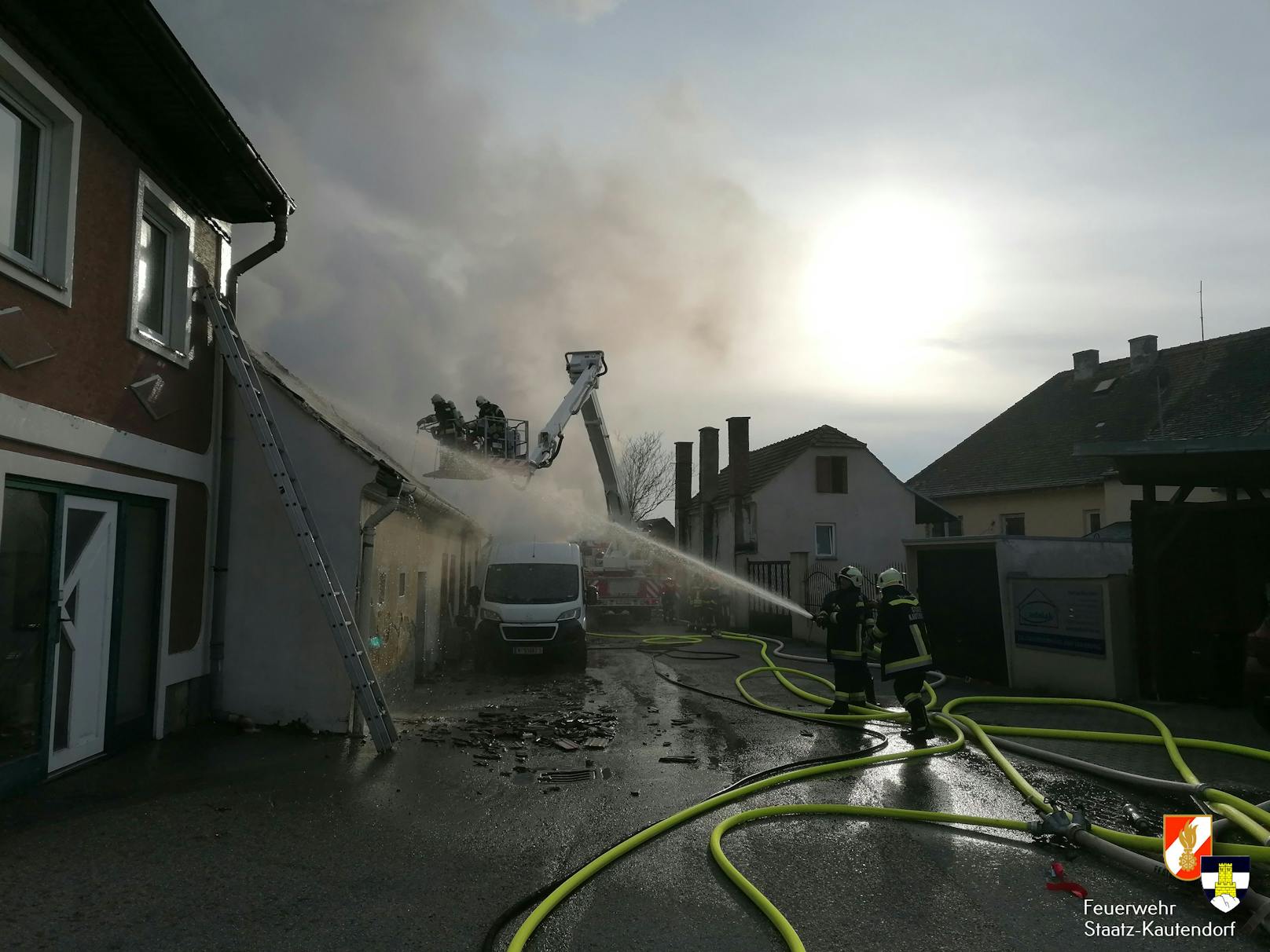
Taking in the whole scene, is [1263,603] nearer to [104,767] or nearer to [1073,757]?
[1073,757]

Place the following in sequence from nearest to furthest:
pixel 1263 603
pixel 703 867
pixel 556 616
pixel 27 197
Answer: pixel 703 867 → pixel 27 197 → pixel 1263 603 → pixel 556 616

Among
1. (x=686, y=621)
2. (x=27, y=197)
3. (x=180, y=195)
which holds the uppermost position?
(x=180, y=195)

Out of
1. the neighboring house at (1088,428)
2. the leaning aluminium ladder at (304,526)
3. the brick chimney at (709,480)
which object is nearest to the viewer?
the leaning aluminium ladder at (304,526)

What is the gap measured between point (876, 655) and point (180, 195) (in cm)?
829

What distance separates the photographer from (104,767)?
253 inches

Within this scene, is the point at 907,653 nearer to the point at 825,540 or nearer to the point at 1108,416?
the point at 825,540

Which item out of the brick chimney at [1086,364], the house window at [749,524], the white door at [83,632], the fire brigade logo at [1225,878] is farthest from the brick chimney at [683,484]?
the fire brigade logo at [1225,878]

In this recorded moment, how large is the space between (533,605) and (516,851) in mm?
8496

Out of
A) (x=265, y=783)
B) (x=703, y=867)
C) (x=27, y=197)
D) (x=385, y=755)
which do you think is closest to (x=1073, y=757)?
(x=703, y=867)

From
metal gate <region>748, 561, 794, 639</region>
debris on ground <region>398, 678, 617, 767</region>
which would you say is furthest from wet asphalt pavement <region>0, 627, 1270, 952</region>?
metal gate <region>748, 561, 794, 639</region>

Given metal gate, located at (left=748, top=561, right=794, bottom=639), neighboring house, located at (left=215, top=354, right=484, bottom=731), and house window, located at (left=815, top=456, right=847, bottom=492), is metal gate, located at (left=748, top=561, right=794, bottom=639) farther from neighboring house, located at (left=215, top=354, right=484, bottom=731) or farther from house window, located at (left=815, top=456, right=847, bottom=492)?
neighboring house, located at (left=215, top=354, right=484, bottom=731)

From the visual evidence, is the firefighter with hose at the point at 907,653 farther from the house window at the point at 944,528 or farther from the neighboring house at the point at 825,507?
the house window at the point at 944,528

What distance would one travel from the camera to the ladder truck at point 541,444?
50.1 ft

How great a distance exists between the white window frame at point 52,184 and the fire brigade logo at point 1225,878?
7717 mm
